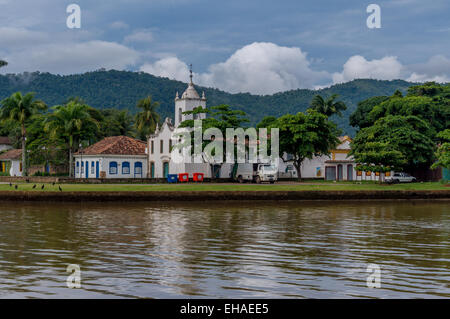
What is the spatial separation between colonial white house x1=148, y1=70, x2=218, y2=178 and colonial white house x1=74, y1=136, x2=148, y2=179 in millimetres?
1638

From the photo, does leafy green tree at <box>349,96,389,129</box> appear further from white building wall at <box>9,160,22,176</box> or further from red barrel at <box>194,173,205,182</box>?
white building wall at <box>9,160,22,176</box>

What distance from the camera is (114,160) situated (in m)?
66.3

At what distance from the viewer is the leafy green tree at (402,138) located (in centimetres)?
5778

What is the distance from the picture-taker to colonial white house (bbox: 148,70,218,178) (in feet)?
213

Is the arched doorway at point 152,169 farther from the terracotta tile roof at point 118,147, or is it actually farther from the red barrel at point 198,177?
the red barrel at point 198,177

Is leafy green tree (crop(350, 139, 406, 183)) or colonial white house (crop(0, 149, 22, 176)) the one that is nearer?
leafy green tree (crop(350, 139, 406, 183))

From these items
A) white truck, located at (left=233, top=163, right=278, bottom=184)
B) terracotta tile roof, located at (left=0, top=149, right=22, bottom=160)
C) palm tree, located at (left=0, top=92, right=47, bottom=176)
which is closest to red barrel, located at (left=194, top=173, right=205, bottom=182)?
white truck, located at (left=233, top=163, right=278, bottom=184)

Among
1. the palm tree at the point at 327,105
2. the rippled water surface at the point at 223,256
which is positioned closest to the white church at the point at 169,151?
the palm tree at the point at 327,105

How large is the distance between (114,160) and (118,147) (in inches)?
90.6

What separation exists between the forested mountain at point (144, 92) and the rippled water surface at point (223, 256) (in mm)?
121665

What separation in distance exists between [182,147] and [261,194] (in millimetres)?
18381
